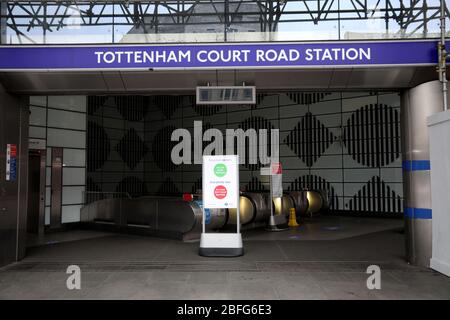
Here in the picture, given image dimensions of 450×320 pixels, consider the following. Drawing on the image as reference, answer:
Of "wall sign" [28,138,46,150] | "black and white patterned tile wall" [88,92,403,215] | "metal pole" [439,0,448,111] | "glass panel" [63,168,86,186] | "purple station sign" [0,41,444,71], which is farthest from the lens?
"black and white patterned tile wall" [88,92,403,215]

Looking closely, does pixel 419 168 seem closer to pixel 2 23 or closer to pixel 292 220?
pixel 292 220

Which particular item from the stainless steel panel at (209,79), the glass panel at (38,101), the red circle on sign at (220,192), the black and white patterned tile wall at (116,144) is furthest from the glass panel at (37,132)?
→ the red circle on sign at (220,192)

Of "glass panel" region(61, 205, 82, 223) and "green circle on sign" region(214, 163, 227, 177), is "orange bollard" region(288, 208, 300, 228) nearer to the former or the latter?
"green circle on sign" region(214, 163, 227, 177)

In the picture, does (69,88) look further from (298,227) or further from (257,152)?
(257,152)

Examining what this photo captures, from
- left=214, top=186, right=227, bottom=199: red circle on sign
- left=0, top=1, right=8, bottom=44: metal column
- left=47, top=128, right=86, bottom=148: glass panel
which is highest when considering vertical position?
left=0, top=1, right=8, bottom=44: metal column

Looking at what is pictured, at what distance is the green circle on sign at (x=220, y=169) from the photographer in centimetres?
726

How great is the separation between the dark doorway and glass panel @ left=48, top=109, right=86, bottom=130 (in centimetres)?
103

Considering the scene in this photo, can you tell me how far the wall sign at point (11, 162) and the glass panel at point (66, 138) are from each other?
4625 mm

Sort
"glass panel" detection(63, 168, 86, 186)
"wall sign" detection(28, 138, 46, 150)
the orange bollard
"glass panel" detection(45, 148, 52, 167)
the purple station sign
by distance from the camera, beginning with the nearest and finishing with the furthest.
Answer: the purple station sign, "wall sign" detection(28, 138, 46, 150), "glass panel" detection(45, 148, 52, 167), "glass panel" detection(63, 168, 86, 186), the orange bollard

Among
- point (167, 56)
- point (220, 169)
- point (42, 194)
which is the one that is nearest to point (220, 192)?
point (220, 169)

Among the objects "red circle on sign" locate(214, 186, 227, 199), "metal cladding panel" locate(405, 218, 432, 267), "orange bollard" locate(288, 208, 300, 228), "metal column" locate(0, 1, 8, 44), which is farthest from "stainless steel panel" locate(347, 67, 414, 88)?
"orange bollard" locate(288, 208, 300, 228)

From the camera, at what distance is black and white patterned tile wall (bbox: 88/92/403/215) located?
14648mm

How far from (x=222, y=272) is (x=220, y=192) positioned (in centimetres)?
179

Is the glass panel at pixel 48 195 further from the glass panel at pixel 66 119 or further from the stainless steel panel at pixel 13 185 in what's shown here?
the stainless steel panel at pixel 13 185
